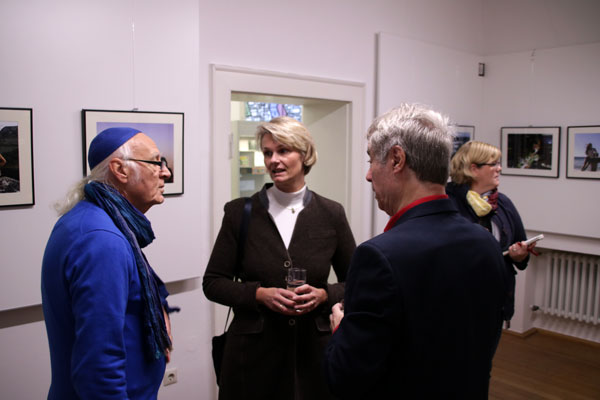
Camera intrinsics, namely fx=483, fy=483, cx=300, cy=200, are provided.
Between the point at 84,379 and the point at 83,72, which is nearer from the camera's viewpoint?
the point at 84,379

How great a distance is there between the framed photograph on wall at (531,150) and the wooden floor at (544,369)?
1.76m

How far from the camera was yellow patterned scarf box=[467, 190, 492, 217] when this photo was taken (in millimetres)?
Result: 3129

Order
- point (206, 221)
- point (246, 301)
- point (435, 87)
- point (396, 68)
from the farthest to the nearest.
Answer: point (435, 87)
point (396, 68)
point (206, 221)
point (246, 301)

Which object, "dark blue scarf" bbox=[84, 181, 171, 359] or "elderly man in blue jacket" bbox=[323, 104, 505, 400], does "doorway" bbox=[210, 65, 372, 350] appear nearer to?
"dark blue scarf" bbox=[84, 181, 171, 359]

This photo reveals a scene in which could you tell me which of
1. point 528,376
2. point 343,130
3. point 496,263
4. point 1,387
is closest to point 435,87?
point 343,130

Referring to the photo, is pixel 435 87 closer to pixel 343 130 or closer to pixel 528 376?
pixel 343 130

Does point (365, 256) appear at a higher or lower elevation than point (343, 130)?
lower

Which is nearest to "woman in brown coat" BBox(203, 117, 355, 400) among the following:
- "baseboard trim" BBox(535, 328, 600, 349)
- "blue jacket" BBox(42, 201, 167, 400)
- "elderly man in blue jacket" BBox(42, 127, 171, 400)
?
"elderly man in blue jacket" BBox(42, 127, 171, 400)

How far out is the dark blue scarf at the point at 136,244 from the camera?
152cm

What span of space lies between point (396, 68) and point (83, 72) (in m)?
2.80

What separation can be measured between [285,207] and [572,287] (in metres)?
4.26

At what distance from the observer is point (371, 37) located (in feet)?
13.9

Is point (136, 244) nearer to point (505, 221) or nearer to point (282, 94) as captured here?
point (282, 94)

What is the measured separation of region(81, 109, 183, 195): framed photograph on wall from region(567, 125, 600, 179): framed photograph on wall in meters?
3.94
